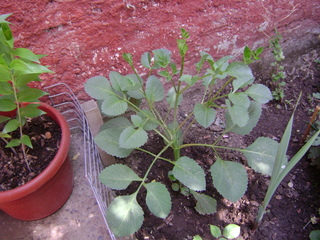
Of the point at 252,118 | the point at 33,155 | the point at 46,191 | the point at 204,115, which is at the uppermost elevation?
the point at 204,115

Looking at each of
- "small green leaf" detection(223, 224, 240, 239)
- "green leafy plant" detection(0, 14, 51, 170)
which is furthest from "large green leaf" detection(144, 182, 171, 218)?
"green leafy plant" detection(0, 14, 51, 170)

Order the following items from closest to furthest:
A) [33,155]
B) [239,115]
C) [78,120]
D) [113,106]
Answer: [239,115] < [113,106] < [33,155] < [78,120]

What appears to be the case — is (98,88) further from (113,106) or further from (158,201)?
(158,201)

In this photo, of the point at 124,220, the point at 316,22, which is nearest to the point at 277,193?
the point at 124,220

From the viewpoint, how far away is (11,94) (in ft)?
4.02

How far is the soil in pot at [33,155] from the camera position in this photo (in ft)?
4.14

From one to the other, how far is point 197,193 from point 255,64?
1.25m

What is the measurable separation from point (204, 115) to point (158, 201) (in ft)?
1.36

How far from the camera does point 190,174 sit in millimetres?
1197

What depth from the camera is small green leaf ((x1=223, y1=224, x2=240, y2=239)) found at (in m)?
1.25

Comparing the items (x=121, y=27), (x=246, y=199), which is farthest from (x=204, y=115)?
(x=121, y=27)

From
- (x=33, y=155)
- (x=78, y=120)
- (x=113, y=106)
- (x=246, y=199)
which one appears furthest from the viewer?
(x=78, y=120)

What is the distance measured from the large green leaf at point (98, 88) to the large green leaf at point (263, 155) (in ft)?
2.41

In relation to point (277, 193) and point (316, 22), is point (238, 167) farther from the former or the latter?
point (316, 22)
